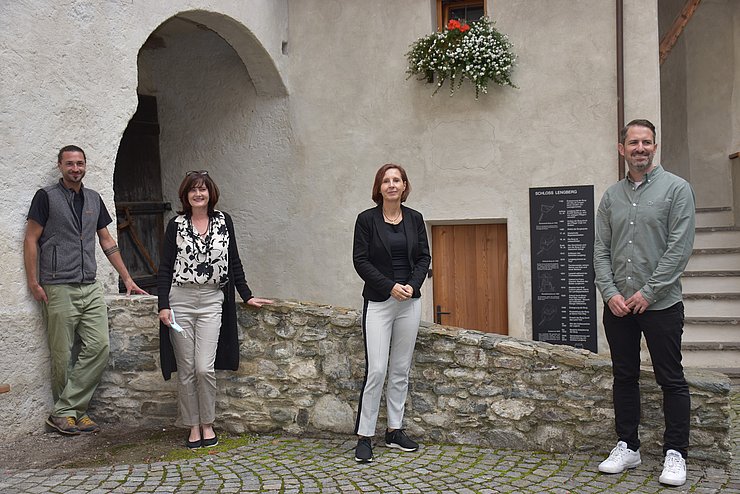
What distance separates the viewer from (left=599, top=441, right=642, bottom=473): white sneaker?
382 cm

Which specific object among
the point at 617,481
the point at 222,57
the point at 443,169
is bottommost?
the point at 617,481

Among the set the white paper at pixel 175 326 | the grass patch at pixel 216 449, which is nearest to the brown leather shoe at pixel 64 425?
the grass patch at pixel 216 449

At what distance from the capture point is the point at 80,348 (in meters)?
4.94

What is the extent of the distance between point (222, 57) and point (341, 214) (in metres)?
2.16

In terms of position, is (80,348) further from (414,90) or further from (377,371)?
(414,90)

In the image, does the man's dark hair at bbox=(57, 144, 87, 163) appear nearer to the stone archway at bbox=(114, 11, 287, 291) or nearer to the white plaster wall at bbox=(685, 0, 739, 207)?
the stone archway at bbox=(114, 11, 287, 291)

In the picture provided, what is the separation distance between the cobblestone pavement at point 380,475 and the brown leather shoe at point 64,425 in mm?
632

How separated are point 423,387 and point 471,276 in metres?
2.99

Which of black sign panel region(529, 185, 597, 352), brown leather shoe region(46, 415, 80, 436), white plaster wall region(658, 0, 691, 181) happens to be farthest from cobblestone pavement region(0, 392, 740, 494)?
white plaster wall region(658, 0, 691, 181)

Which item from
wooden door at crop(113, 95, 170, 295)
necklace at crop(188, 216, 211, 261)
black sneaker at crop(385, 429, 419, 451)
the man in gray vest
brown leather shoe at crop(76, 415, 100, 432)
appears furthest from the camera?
wooden door at crop(113, 95, 170, 295)

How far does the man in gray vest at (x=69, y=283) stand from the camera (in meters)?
4.60

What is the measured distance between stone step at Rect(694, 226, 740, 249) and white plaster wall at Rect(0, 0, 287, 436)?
566 cm

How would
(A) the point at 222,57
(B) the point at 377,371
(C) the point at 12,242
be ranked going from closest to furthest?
(B) the point at 377,371
(C) the point at 12,242
(A) the point at 222,57

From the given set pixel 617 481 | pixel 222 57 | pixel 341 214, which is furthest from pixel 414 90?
pixel 617 481
